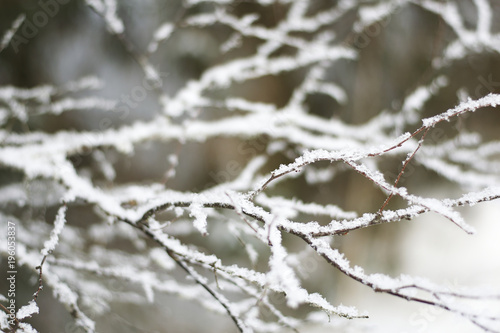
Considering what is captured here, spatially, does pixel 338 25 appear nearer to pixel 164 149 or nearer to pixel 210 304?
pixel 164 149

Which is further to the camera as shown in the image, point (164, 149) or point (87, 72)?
point (164, 149)

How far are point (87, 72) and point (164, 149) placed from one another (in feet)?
5.07

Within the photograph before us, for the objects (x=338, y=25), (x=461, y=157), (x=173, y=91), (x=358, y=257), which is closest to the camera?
(x=461, y=157)

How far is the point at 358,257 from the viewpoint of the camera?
6004 millimetres

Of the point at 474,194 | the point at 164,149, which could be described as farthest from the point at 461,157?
the point at 164,149

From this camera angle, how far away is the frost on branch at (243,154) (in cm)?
84

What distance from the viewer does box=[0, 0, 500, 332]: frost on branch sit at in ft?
2.77

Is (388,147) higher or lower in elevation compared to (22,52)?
lower

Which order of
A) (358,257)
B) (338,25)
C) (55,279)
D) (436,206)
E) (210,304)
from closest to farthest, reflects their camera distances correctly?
(436,206) → (55,279) → (210,304) → (338,25) → (358,257)

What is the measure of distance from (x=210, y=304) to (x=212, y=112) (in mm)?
3979

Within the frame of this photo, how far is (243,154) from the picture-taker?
5.61 metres

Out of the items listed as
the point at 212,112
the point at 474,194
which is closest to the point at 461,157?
the point at 474,194

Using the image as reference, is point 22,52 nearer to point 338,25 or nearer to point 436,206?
point 338,25

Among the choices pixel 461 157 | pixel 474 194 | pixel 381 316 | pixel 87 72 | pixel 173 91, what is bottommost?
pixel 474 194
